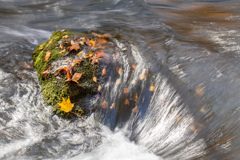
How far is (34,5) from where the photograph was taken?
8.33m

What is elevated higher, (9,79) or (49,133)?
(9,79)

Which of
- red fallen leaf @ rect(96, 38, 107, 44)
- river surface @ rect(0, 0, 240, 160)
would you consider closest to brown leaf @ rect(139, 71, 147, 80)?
river surface @ rect(0, 0, 240, 160)

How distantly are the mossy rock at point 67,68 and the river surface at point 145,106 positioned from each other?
18 cm

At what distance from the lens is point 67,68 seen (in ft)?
12.6

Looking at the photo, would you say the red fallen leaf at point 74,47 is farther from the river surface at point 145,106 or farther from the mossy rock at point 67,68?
the river surface at point 145,106

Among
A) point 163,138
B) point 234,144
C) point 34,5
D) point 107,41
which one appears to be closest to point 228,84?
point 234,144

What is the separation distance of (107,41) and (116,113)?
5.72ft

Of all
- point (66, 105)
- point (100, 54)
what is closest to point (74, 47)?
point (100, 54)

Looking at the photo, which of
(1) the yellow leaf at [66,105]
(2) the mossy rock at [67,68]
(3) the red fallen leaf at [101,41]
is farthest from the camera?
(3) the red fallen leaf at [101,41]

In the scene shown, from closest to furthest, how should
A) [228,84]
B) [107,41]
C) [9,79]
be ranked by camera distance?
1. [228,84]
2. [9,79]
3. [107,41]

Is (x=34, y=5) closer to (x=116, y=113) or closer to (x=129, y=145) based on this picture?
(x=116, y=113)

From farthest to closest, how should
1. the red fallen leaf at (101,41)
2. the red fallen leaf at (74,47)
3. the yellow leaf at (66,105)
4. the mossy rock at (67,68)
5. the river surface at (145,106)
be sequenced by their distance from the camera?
the red fallen leaf at (101,41) → the red fallen leaf at (74,47) → the mossy rock at (67,68) → the yellow leaf at (66,105) → the river surface at (145,106)

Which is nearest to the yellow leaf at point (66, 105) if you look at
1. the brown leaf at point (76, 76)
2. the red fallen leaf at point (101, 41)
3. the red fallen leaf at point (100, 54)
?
the brown leaf at point (76, 76)

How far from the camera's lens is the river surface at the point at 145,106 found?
3016 millimetres
